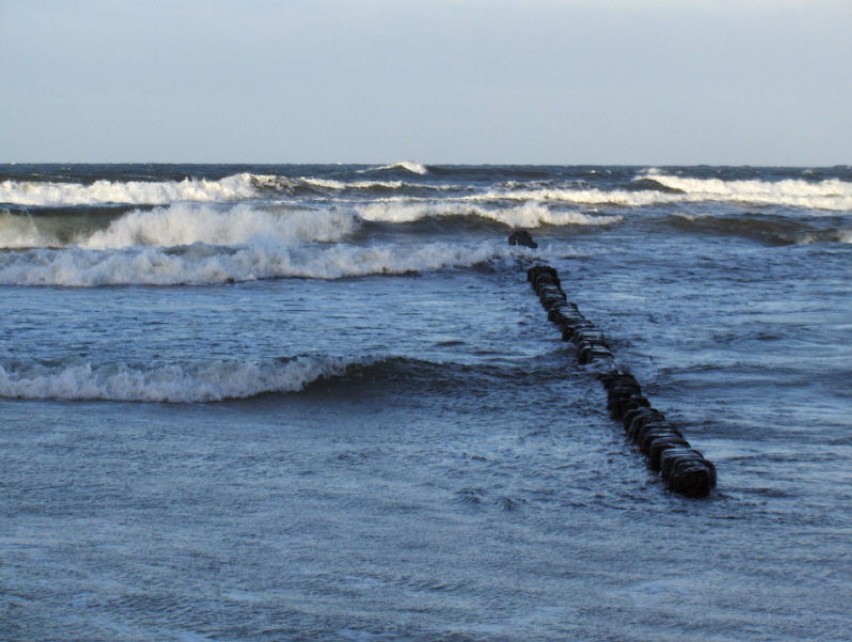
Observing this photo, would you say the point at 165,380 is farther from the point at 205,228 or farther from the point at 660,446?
the point at 205,228

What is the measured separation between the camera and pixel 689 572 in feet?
14.6

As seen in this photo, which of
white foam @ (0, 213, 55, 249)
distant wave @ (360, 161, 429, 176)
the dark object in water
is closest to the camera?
the dark object in water

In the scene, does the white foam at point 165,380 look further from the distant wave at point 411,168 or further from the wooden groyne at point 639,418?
the distant wave at point 411,168

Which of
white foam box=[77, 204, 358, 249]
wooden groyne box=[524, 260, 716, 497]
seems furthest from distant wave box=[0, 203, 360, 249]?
wooden groyne box=[524, 260, 716, 497]

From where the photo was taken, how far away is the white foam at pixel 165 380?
789 cm

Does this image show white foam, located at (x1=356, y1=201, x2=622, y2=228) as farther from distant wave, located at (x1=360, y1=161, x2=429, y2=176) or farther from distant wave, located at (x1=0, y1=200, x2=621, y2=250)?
distant wave, located at (x1=360, y1=161, x2=429, y2=176)

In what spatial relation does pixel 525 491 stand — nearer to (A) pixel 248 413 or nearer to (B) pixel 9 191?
(A) pixel 248 413

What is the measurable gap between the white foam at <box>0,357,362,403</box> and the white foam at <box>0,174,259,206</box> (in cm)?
2446

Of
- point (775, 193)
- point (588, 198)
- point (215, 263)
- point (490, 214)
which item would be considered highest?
point (775, 193)

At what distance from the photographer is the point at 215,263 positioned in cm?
1662

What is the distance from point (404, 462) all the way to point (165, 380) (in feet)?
7.94

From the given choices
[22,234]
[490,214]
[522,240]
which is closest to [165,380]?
[522,240]

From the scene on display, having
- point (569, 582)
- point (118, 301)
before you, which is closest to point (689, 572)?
point (569, 582)

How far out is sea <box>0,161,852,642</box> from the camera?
405 centimetres
